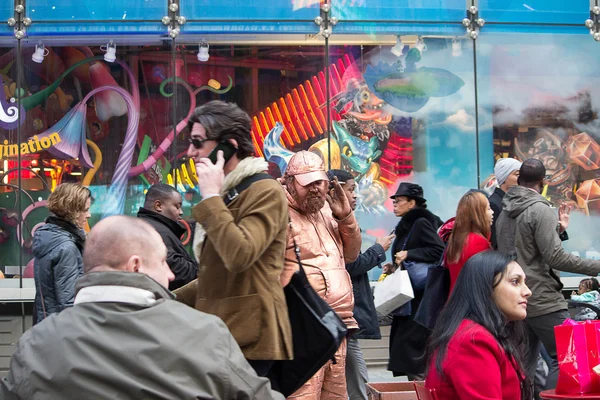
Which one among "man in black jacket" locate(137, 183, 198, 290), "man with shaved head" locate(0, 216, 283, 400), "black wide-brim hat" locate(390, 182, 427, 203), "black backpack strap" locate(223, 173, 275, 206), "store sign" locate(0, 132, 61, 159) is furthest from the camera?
"store sign" locate(0, 132, 61, 159)

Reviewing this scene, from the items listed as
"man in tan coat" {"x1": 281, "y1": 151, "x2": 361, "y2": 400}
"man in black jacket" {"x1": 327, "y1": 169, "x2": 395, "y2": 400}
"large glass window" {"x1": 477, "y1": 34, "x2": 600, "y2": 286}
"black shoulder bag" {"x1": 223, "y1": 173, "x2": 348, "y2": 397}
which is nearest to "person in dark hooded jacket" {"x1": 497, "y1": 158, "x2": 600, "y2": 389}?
"man in black jacket" {"x1": 327, "y1": 169, "x2": 395, "y2": 400}

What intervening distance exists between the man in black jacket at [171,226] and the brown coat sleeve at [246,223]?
2806 mm

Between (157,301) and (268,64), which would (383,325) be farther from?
(157,301)

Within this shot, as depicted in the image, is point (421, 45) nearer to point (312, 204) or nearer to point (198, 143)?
point (312, 204)

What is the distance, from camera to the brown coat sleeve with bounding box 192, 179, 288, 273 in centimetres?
395

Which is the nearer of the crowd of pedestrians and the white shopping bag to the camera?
the crowd of pedestrians

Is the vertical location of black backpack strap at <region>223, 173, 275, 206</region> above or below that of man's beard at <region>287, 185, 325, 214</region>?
above

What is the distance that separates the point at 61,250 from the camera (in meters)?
6.87

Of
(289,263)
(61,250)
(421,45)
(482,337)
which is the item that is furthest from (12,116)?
(482,337)

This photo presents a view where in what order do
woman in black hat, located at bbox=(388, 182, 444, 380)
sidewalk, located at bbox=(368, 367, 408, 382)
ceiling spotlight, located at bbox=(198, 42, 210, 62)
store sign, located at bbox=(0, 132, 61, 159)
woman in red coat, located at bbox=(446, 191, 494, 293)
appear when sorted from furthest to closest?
1. ceiling spotlight, located at bbox=(198, 42, 210, 62)
2. store sign, located at bbox=(0, 132, 61, 159)
3. sidewalk, located at bbox=(368, 367, 408, 382)
4. woman in black hat, located at bbox=(388, 182, 444, 380)
5. woman in red coat, located at bbox=(446, 191, 494, 293)

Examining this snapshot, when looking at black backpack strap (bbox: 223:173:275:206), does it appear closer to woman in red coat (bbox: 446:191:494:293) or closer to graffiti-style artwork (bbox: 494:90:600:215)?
woman in red coat (bbox: 446:191:494:293)

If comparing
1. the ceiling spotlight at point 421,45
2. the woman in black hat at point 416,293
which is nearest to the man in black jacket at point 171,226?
the woman in black hat at point 416,293

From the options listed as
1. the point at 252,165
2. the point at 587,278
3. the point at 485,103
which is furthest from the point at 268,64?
the point at 252,165

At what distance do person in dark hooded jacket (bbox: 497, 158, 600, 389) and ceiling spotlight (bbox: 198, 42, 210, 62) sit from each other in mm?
4809
